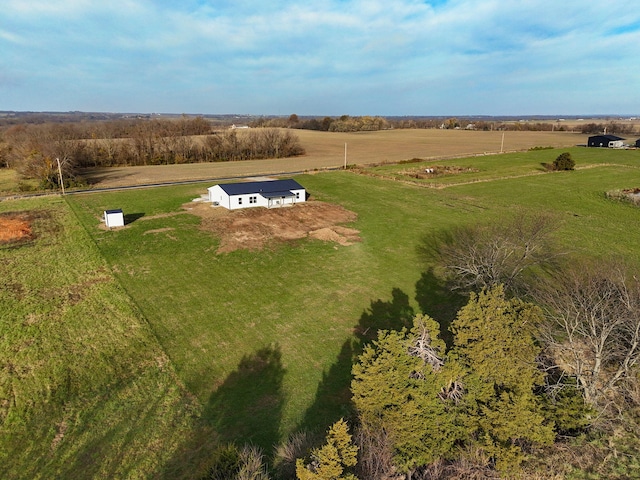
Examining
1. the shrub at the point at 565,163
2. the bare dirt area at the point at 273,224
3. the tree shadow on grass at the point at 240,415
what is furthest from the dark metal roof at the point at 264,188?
the shrub at the point at 565,163

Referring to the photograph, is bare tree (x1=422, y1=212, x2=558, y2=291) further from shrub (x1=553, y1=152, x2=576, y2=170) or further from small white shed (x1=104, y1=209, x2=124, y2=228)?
shrub (x1=553, y1=152, x2=576, y2=170)

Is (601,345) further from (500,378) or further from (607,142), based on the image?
(607,142)

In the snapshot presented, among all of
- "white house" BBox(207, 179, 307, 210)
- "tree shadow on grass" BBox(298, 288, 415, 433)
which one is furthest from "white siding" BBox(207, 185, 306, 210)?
"tree shadow on grass" BBox(298, 288, 415, 433)

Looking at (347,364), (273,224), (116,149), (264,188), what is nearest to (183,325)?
(347,364)

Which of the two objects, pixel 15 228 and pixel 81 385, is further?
pixel 15 228

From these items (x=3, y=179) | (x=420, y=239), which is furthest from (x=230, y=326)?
(x=3, y=179)
